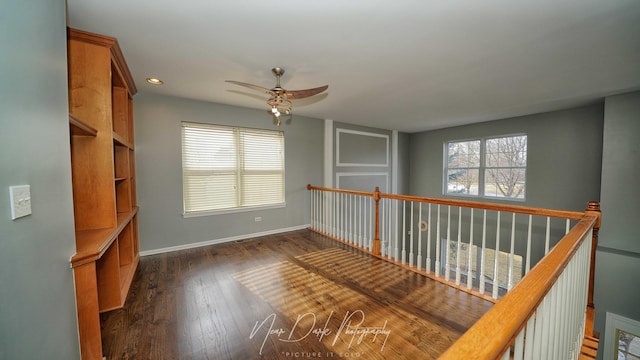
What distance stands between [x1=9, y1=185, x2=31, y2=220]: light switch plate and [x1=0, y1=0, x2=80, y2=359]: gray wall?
0.03m

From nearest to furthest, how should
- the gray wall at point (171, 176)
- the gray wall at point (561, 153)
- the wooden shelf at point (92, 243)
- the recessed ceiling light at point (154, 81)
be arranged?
the wooden shelf at point (92, 243), the recessed ceiling light at point (154, 81), the gray wall at point (171, 176), the gray wall at point (561, 153)

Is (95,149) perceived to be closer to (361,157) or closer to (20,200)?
(20,200)

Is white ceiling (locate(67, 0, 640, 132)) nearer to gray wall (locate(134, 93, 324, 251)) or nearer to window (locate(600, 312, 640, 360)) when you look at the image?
gray wall (locate(134, 93, 324, 251))

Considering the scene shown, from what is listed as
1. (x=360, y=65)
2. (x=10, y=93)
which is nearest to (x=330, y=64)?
(x=360, y=65)

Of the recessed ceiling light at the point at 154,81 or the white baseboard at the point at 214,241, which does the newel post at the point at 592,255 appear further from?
the recessed ceiling light at the point at 154,81

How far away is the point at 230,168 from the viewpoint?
12.7 ft

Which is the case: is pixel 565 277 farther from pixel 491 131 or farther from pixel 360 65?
pixel 491 131

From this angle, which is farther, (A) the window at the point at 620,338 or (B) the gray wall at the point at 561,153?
(B) the gray wall at the point at 561,153

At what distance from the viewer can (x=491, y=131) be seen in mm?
4992

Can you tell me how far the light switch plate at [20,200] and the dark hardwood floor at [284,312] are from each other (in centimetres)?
125

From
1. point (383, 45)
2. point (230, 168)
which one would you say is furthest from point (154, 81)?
point (383, 45)

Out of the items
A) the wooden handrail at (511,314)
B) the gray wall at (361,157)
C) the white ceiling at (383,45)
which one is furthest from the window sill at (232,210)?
the wooden handrail at (511,314)

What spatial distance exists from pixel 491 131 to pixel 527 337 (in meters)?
5.44

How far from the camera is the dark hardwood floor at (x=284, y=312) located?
1.63m
